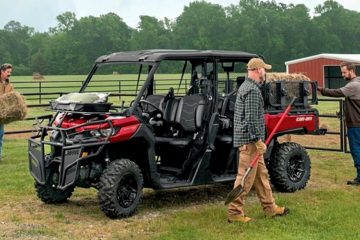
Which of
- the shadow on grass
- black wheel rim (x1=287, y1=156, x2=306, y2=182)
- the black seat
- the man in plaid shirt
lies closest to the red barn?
black wheel rim (x1=287, y1=156, x2=306, y2=182)

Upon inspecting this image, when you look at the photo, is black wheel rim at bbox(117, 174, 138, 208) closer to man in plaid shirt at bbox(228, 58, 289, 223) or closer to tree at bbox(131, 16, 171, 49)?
man in plaid shirt at bbox(228, 58, 289, 223)

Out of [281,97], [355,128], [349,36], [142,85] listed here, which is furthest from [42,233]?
[349,36]

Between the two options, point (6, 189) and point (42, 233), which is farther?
point (6, 189)

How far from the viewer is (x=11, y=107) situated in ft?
33.3

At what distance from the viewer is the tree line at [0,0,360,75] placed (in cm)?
8406

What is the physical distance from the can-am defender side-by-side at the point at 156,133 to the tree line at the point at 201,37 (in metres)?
73.0

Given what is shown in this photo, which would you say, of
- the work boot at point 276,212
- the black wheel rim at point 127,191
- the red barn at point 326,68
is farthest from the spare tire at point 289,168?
the red barn at point 326,68

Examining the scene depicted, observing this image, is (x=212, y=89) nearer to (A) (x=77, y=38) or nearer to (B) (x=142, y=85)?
(B) (x=142, y=85)

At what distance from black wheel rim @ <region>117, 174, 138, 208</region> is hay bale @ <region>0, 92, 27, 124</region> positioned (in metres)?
4.32

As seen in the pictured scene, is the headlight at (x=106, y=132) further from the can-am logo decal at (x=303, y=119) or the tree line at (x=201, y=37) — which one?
the tree line at (x=201, y=37)

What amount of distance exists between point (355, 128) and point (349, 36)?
302 ft

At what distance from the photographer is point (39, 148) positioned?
673 cm

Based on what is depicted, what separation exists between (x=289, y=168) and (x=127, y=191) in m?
2.54

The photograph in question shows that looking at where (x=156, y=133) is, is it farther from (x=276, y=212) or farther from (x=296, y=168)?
(x=296, y=168)
